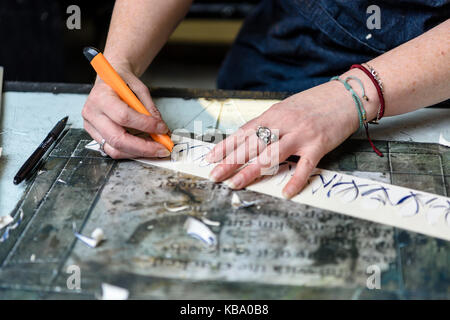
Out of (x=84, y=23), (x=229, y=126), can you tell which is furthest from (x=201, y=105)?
(x=84, y=23)

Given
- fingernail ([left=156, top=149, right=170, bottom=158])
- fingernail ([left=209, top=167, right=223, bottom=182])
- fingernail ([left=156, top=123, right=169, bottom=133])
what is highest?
fingernail ([left=156, top=123, right=169, bottom=133])

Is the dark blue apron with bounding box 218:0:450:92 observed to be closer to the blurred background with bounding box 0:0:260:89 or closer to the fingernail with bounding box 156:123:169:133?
the fingernail with bounding box 156:123:169:133

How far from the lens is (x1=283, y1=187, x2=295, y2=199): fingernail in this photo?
2.24 ft

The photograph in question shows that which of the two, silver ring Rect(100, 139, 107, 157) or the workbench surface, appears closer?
the workbench surface

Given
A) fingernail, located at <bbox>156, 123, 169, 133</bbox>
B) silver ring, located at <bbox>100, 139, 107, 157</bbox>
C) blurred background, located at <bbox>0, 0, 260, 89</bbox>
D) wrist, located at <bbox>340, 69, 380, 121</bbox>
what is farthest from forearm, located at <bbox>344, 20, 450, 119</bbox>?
blurred background, located at <bbox>0, 0, 260, 89</bbox>

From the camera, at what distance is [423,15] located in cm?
89

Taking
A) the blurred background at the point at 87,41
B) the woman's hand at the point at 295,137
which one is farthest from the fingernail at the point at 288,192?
the blurred background at the point at 87,41

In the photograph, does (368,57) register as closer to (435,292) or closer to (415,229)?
(415,229)

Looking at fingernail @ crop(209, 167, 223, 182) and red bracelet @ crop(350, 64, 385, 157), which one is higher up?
red bracelet @ crop(350, 64, 385, 157)

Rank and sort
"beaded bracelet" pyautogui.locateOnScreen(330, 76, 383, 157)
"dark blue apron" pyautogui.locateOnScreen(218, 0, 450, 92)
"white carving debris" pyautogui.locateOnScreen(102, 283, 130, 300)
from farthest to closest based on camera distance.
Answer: "dark blue apron" pyautogui.locateOnScreen(218, 0, 450, 92) < "beaded bracelet" pyautogui.locateOnScreen(330, 76, 383, 157) < "white carving debris" pyautogui.locateOnScreen(102, 283, 130, 300)

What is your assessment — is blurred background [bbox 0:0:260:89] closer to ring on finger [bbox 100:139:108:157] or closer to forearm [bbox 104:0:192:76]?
forearm [bbox 104:0:192:76]

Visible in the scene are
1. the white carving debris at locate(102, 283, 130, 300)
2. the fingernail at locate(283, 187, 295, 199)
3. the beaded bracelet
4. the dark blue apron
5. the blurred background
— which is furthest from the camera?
the blurred background

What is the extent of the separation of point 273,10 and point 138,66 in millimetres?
387

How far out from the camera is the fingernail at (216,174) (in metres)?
0.71
